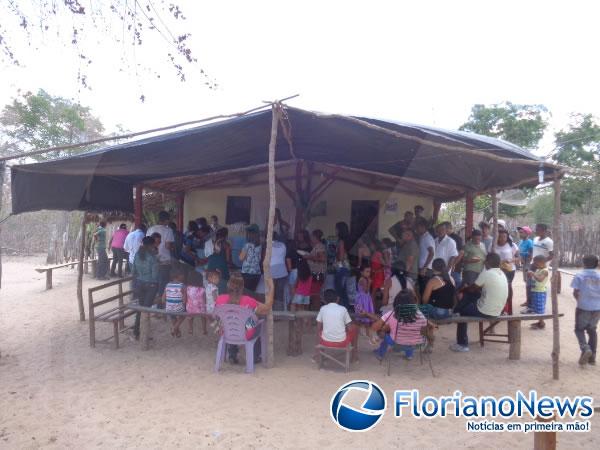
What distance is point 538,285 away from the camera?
22.0 feet

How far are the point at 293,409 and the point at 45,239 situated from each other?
749 inches

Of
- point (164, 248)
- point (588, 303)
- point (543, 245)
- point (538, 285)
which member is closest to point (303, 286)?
point (164, 248)

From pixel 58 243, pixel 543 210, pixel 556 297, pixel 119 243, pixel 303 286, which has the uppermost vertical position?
pixel 543 210

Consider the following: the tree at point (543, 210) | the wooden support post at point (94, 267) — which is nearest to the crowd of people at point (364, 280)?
the wooden support post at point (94, 267)

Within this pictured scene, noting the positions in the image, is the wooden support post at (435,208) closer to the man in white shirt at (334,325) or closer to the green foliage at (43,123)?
the man in white shirt at (334,325)

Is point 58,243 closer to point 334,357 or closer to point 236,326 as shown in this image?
point 236,326

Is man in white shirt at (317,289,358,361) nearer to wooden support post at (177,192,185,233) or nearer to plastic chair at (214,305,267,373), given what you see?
plastic chair at (214,305,267,373)

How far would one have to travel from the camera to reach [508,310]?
652cm

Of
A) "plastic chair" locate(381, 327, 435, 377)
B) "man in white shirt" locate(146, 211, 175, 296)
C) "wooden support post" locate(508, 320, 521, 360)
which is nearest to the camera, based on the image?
"plastic chair" locate(381, 327, 435, 377)

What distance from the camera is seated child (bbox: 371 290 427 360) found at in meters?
4.59

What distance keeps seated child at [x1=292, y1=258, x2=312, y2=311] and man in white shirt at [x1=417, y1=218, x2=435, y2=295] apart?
1.72 metres

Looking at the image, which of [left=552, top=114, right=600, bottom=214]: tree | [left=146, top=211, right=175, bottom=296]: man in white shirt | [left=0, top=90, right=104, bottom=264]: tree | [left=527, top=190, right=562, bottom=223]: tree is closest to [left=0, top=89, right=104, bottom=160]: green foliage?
[left=0, top=90, right=104, bottom=264]: tree

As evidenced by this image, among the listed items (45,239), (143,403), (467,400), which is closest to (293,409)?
(143,403)

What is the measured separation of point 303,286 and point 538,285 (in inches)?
154
